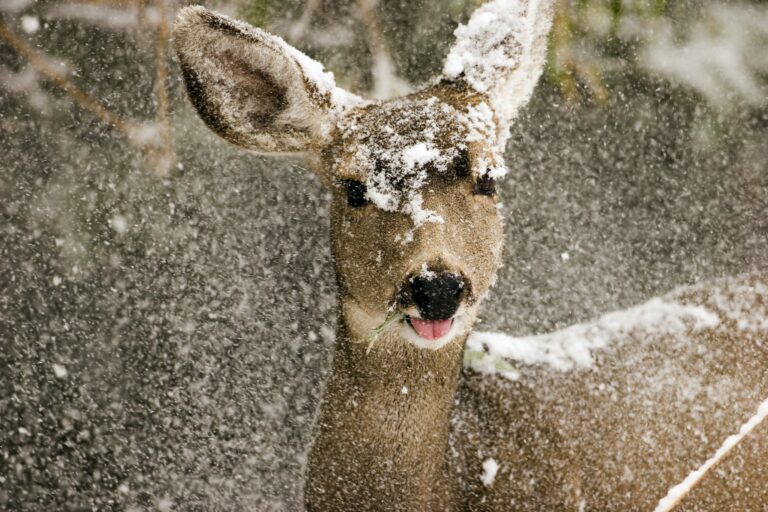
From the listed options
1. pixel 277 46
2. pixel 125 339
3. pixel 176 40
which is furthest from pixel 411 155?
pixel 125 339

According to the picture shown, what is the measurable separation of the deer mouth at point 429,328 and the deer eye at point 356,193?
41 cm

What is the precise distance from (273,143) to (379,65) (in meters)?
1.87

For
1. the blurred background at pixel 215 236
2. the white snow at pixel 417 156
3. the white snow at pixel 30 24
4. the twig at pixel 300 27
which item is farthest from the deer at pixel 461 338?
the white snow at pixel 30 24

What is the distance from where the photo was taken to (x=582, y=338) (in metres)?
3.37

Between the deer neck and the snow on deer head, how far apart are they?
98 mm

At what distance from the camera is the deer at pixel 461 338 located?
2229mm

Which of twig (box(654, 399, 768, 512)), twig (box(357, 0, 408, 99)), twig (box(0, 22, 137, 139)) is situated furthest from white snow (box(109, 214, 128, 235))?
twig (box(654, 399, 768, 512))

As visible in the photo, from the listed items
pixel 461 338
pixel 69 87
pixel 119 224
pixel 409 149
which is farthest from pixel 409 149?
pixel 69 87

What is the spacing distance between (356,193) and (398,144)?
0.72ft

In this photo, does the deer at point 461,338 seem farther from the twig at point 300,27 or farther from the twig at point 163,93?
the twig at point 300,27

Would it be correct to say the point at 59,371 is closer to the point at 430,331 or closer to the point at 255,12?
the point at 255,12

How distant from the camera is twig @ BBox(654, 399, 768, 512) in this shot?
286cm

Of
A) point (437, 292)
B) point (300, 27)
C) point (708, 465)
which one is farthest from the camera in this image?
point (300, 27)

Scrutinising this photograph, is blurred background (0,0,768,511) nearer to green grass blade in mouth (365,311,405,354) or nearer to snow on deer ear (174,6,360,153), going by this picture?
snow on deer ear (174,6,360,153)
